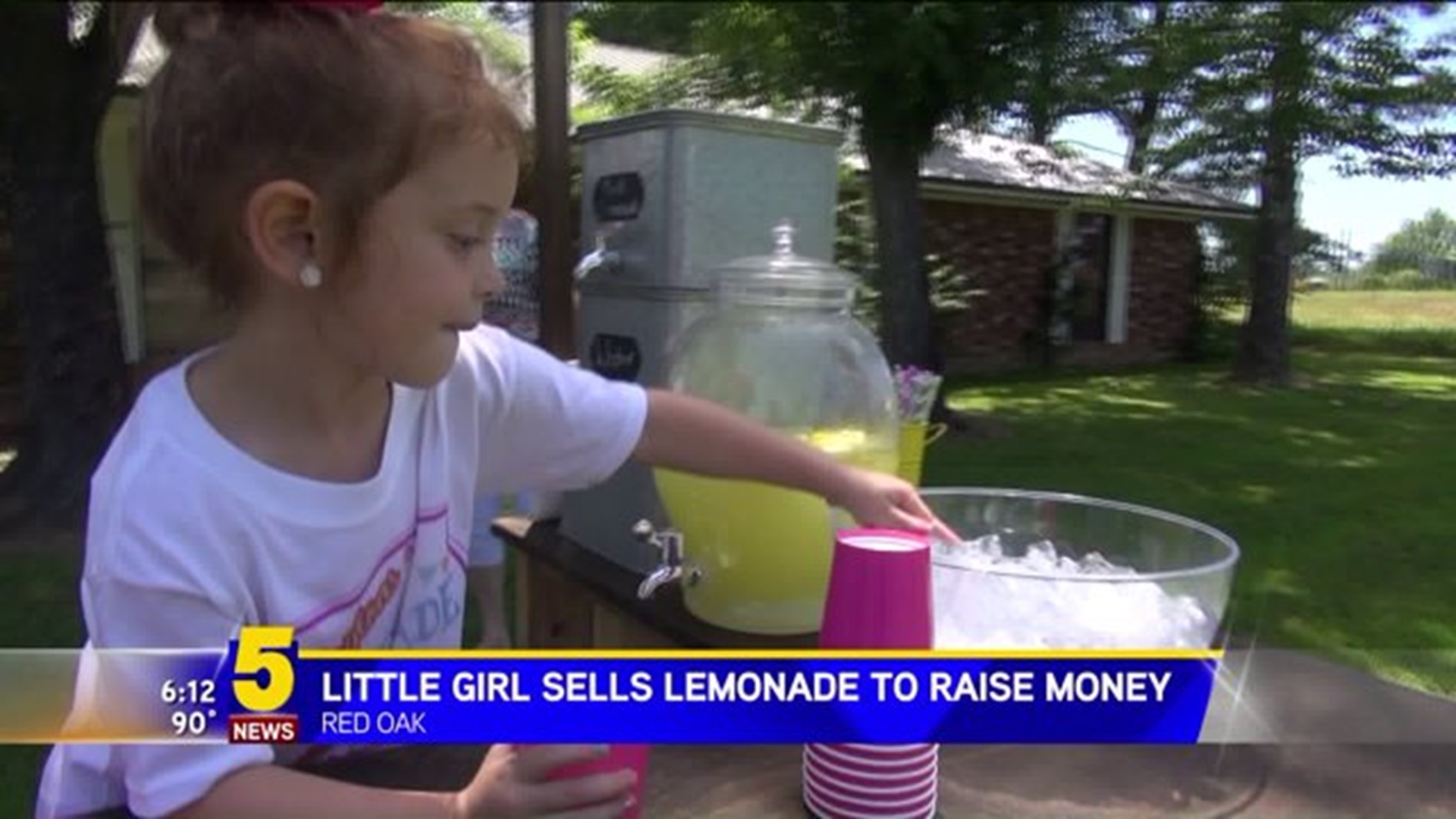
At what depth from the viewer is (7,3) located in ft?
12.6

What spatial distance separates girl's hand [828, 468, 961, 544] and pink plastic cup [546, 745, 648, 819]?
35 centimetres

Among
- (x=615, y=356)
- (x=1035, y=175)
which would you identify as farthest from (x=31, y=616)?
(x=1035, y=175)

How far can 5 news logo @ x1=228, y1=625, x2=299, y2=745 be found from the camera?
771 mm

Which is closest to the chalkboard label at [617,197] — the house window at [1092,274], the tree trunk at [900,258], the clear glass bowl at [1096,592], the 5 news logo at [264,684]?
the clear glass bowl at [1096,592]

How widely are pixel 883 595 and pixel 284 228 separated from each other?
50 cm

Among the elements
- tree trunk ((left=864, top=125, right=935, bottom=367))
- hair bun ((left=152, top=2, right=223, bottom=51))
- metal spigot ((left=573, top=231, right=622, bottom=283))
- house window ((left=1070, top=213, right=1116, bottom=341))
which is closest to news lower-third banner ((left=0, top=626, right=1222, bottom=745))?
hair bun ((left=152, top=2, right=223, bottom=51))

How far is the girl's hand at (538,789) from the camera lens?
0.69m

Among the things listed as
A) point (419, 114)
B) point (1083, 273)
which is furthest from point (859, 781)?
point (1083, 273)

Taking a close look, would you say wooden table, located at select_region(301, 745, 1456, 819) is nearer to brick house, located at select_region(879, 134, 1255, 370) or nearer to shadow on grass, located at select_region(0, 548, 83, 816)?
shadow on grass, located at select_region(0, 548, 83, 816)

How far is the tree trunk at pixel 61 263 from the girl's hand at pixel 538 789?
4.09 meters

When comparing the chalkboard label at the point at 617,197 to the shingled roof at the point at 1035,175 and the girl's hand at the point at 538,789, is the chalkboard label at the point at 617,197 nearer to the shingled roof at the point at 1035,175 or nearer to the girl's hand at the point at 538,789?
the girl's hand at the point at 538,789

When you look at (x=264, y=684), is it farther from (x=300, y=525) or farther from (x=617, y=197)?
(x=617, y=197)

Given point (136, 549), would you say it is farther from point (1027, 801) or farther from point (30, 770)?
point (30, 770)

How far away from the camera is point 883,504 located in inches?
41.6
